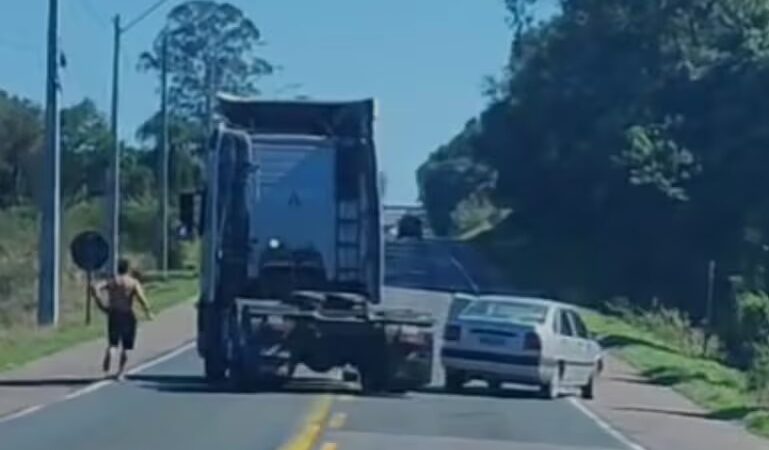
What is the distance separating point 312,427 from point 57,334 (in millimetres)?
25150

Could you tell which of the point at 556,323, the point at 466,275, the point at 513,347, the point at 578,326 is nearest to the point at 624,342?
the point at 578,326

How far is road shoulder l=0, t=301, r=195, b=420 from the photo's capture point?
3259 cm

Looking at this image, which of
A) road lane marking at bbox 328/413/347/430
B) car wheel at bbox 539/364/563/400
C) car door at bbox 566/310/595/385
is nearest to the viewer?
road lane marking at bbox 328/413/347/430

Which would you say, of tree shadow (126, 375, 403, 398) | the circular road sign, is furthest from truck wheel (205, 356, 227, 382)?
the circular road sign

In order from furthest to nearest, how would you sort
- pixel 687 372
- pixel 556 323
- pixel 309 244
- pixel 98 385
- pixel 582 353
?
pixel 687 372 → pixel 582 353 → pixel 556 323 → pixel 98 385 → pixel 309 244

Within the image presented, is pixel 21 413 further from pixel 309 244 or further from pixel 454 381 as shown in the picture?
pixel 454 381

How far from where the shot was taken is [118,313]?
119ft

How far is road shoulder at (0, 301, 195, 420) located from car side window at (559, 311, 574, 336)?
715cm

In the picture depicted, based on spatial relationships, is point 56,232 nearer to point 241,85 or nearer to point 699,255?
point 699,255

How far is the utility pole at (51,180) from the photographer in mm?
50594

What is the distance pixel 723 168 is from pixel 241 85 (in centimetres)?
4512

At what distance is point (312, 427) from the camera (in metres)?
27.3

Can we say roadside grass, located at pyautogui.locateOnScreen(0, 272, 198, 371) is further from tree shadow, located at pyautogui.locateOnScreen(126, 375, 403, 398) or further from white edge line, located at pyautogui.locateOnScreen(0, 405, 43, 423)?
white edge line, located at pyautogui.locateOnScreen(0, 405, 43, 423)

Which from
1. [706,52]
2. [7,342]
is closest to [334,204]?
[7,342]
